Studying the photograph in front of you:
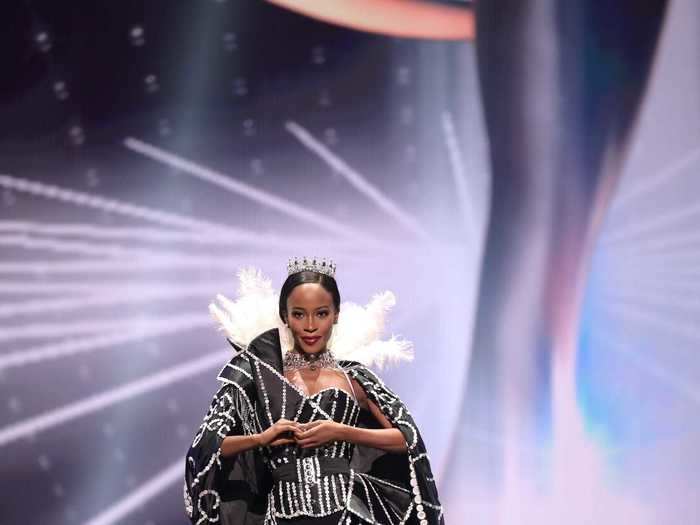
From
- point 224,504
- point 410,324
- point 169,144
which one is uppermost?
point 169,144

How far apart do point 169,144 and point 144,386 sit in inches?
35.9

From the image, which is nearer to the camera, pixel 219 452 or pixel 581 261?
pixel 219 452

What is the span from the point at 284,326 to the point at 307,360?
116 millimetres

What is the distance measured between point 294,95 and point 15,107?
1.05 metres

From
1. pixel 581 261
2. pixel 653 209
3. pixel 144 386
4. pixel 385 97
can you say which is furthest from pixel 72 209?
pixel 653 209

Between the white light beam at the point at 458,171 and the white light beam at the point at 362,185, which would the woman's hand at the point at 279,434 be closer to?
the white light beam at the point at 362,185

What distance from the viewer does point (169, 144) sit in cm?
391

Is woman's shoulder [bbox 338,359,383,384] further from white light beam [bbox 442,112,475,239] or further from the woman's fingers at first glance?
white light beam [bbox 442,112,475,239]

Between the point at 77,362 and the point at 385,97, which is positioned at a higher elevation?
the point at 385,97

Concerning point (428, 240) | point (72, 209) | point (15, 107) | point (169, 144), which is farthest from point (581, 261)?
point (15, 107)

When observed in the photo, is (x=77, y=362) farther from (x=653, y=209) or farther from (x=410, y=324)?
(x=653, y=209)

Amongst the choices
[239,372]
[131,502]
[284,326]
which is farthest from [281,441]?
[131,502]

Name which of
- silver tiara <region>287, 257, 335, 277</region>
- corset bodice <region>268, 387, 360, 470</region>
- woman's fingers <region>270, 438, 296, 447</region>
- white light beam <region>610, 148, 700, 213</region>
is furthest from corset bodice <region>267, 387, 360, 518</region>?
white light beam <region>610, 148, 700, 213</region>

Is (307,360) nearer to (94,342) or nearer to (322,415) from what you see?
(322,415)
